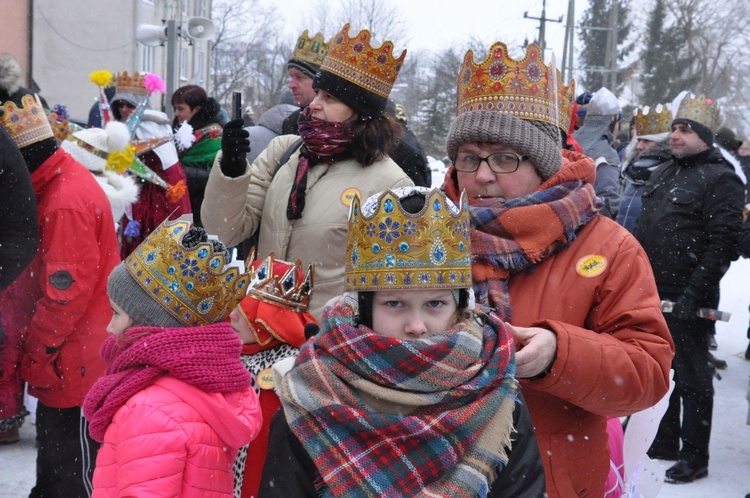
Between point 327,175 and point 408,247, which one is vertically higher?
point 408,247

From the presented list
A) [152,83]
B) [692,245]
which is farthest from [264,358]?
[152,83]

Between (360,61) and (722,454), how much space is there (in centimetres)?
433

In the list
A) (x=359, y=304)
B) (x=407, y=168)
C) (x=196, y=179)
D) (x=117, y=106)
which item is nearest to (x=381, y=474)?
(x=359, y=304)

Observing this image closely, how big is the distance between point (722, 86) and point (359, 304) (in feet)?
165

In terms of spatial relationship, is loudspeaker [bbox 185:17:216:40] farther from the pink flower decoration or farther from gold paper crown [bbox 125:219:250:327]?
gold paper crown [bbox 125:219:250:327]

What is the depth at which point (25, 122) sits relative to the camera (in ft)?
14.6

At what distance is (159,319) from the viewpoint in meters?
2.79

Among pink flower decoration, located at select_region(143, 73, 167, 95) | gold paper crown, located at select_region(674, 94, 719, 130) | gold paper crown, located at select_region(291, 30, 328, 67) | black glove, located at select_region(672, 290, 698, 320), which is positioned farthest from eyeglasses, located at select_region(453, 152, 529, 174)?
pink flower decoration, located at select_region(143, 73, 167, 95)

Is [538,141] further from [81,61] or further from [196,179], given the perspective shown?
[81,61]

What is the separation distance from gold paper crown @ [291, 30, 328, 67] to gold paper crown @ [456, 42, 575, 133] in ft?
7.57

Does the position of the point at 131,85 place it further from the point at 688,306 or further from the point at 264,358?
the point at 264,358

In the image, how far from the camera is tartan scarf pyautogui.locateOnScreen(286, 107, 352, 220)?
12.6 feet

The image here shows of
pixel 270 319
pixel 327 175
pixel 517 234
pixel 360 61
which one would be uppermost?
pixel 360 61

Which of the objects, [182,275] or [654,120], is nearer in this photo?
[182,275]
